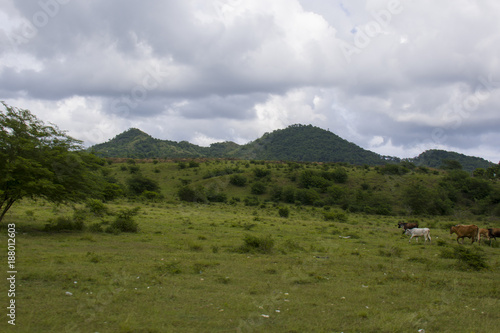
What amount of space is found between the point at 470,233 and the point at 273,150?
15315cm

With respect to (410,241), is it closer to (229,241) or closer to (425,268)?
(425,268)

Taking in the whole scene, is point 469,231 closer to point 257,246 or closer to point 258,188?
point 257,246

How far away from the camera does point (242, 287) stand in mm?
10016

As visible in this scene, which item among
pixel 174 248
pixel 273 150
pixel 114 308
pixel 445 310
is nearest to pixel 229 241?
pixel 174 248

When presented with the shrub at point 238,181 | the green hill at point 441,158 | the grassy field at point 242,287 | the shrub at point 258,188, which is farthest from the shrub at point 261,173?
the green hill at point 441,158

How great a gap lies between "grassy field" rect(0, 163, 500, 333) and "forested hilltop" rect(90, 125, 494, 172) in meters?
131

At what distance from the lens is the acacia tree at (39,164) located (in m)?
16.0

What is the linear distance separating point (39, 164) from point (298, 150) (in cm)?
15270

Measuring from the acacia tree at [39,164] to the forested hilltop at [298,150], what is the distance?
5028 inches

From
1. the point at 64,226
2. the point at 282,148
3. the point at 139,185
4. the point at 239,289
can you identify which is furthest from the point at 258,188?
the point at 282,148

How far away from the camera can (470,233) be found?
19.2 metres

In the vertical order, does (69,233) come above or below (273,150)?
below

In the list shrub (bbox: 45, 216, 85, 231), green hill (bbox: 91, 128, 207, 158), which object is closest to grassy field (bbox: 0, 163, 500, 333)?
shrub (bbox: 45, 216, 85, 231)

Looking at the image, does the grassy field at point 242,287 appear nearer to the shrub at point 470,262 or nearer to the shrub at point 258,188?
the shrub at point 470,262
